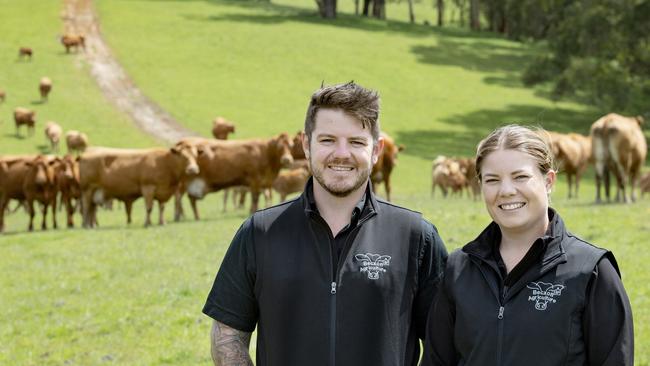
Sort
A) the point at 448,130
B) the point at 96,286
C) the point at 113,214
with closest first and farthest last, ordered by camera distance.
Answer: the point at 96,286
the point at 113,214
the point at 448,130

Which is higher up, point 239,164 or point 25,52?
point 25,52

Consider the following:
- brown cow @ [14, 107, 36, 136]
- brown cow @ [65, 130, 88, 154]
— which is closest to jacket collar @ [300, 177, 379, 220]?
brown cow @ [65, 130, 88, 154]

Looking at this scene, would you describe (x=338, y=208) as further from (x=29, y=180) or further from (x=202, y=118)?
(x=202, y=118)

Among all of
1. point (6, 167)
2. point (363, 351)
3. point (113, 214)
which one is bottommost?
point (113, 214)

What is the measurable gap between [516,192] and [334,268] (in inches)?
36.1

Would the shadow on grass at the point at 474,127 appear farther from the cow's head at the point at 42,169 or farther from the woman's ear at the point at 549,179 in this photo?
the woman's ear at the point at 549,179

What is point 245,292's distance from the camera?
448cm

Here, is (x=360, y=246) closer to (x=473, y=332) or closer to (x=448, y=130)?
(x=473, y=332)

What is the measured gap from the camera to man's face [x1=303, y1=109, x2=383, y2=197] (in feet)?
14.3

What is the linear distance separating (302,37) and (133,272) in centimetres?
4865

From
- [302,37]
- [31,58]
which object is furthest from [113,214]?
[302,37]

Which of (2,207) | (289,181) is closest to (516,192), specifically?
(2,207)

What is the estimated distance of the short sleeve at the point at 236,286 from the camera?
448cm

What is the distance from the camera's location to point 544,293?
13.3 ft
